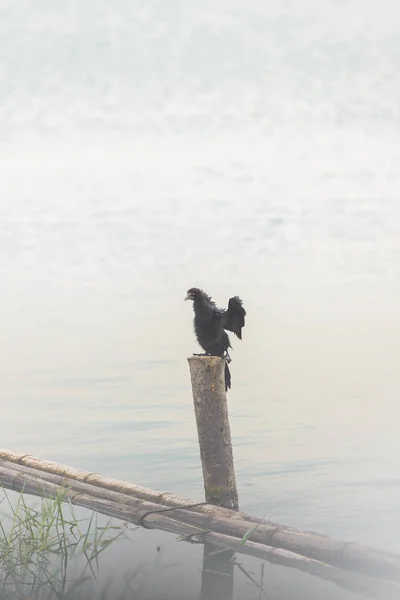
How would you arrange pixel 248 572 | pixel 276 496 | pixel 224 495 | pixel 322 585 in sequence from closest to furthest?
pixel 322 585 < pixel 248 572 < pixel 224 495 < pixel 276 496

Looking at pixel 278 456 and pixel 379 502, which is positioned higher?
pixel 278 456

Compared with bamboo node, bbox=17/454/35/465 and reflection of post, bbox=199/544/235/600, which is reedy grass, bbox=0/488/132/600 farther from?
bamboo node, bbox=17/454/35/465

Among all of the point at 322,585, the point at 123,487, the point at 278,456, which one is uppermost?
the point at 278,456

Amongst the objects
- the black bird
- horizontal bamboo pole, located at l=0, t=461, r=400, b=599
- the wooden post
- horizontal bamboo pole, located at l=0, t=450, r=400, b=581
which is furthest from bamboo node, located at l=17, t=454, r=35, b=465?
the wooden post

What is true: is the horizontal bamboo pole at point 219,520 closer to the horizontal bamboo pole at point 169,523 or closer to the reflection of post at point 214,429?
the horizontal bamboo pole at point 169,523

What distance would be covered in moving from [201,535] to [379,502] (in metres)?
4.41

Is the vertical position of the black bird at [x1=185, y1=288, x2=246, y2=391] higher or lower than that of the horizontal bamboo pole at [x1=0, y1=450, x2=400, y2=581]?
higher

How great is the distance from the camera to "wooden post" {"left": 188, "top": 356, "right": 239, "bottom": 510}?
6727mm

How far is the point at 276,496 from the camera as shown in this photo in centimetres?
970

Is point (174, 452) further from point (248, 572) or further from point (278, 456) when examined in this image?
point (248, 572)

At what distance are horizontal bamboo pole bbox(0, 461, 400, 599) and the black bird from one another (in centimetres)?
181

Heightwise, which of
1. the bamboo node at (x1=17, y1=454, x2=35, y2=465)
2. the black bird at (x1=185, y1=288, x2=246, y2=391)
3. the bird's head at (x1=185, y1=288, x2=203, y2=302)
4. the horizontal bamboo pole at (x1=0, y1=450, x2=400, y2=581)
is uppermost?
the bird's head at (x1=185, y1=288, x2=203, y2=302)

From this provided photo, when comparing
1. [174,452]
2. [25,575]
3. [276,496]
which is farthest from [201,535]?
[174,452]

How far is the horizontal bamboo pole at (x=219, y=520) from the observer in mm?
5266
